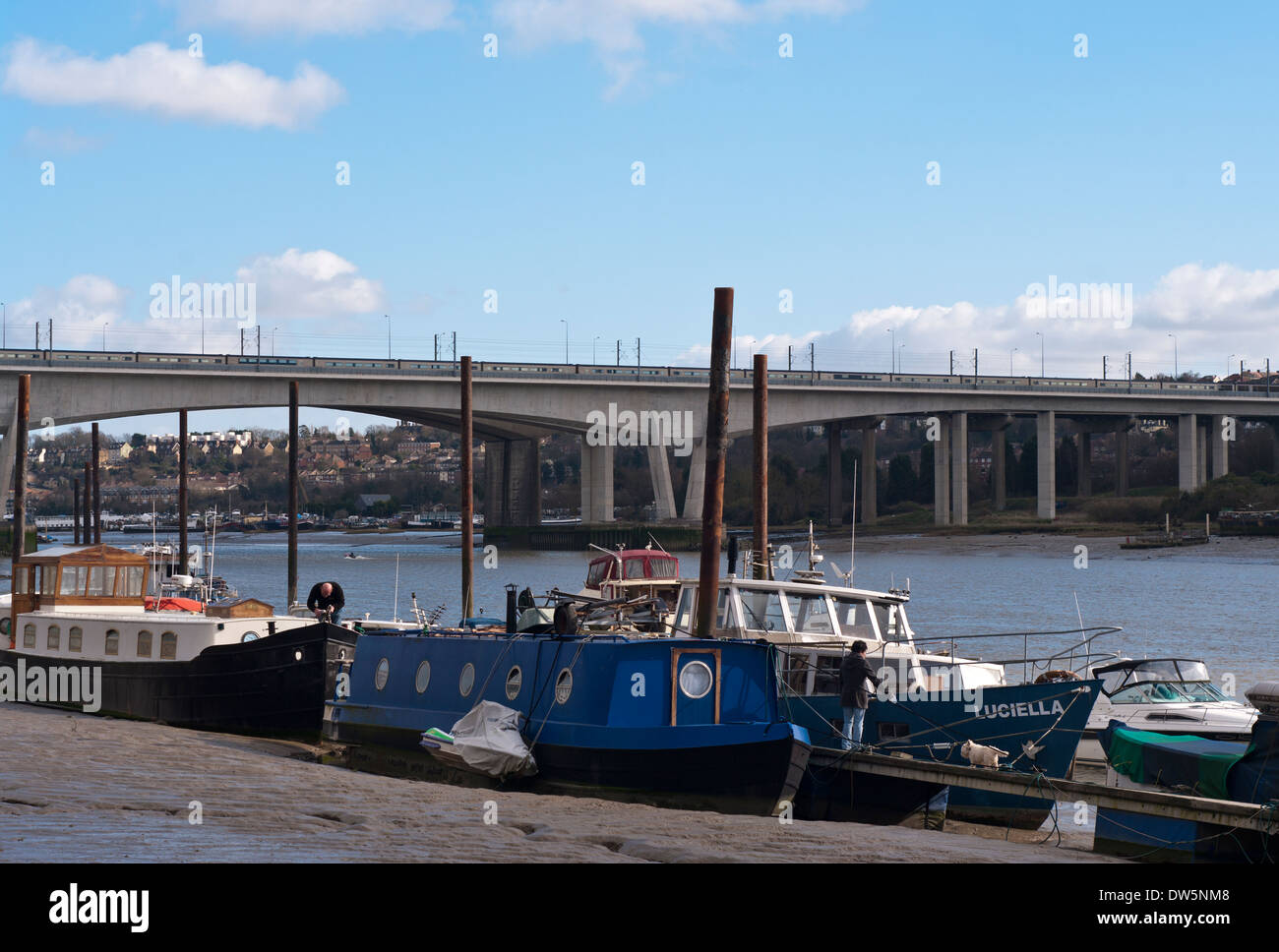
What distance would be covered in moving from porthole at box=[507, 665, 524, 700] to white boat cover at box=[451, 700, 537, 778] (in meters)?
0.26

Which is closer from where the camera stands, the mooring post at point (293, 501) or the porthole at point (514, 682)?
the porthole at point (514, 682)

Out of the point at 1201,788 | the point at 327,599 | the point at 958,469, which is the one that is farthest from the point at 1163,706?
the point at 958,469

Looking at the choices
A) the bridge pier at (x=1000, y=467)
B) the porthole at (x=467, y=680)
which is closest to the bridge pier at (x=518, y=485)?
the bridge pier at (x=1000, y=467)

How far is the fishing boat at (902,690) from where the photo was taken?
19453 millimetres

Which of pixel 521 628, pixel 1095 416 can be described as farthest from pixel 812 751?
pixel 1095 416

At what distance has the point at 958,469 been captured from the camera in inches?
4596

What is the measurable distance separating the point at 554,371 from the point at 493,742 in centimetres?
7599

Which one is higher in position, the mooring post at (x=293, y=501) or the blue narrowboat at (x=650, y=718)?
the mooring post at (x=293, y=501)

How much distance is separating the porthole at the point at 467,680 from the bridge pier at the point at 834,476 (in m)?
102

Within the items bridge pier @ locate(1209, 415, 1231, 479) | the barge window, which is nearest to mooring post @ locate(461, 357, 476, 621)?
the barge window

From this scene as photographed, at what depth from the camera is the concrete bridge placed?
275 feet

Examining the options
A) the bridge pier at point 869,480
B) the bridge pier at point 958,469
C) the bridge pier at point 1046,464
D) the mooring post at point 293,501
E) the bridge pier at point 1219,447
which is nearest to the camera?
the mooring post at point 293,501

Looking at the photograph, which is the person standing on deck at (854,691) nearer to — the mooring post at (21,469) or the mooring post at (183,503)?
the mooring post at (21,469)

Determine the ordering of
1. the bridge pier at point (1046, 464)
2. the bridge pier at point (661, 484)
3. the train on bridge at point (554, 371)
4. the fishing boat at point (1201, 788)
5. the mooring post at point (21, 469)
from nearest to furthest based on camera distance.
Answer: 1. the fishing boat at point (1201, 788)
2. the mooring post at point (21, 469)
3. the train on bridge at point (554, 371)
4. the bridge pier at point (661, 484)
5. the bridge pier at point (1046, 464)
